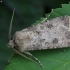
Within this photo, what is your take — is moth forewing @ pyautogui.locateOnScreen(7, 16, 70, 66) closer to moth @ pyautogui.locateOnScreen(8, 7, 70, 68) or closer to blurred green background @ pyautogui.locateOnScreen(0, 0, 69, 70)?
moth @ pyautogui.locateOnScreen(8, 7, 70, 68)

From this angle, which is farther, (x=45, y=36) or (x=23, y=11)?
(x=23, y=11)

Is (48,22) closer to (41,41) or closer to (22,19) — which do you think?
(41,41)

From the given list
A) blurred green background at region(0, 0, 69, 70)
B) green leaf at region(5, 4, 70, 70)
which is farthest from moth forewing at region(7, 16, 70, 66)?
blurred green background at region(0, 0, 69, 70)

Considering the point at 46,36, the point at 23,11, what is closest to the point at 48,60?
the point at 46,36

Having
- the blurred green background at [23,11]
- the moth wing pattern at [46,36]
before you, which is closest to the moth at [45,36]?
the moth wing pattern at [46,36]

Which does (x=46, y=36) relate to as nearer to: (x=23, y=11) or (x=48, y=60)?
(x=48, y=60)

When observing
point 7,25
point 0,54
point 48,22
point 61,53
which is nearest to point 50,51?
point 61,53

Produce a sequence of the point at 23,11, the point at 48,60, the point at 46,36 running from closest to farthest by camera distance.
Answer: the point at 48,60
the point at 46,36
the point at 23,11
